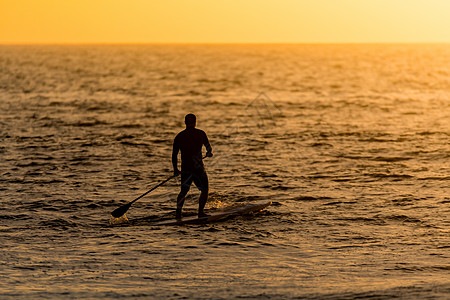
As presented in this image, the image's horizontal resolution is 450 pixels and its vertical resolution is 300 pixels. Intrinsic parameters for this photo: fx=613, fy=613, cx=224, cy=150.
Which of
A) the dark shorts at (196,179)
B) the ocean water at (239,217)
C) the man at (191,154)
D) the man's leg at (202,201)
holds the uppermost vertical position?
the man at (191,154)

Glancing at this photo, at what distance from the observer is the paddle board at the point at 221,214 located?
1282 cm

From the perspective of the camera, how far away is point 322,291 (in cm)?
875

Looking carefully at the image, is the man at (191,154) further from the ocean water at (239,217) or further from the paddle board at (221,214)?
the ocean water at (239,217)

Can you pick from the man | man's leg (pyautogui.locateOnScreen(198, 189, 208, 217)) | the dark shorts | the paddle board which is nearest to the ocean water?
the paddle board

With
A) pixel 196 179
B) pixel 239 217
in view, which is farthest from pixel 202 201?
pixel 239 217

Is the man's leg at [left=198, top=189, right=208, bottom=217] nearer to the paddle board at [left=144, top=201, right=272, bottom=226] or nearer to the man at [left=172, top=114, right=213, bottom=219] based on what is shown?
the paddle board at [left=144, top=201, right=272, bottom=226]

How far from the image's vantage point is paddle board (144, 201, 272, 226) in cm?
1282

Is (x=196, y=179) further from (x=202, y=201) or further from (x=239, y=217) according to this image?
(x=239, y=217)

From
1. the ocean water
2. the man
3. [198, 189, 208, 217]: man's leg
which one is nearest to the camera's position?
the ocean water

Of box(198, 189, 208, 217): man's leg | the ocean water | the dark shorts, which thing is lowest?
the ocean water

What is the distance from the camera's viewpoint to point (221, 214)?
1323 cm

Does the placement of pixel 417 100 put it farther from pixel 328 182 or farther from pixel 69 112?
pixel 328 182

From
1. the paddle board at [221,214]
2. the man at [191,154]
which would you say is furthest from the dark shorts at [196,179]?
the paddle board at [221,214]

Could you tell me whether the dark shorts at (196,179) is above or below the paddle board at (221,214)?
above
